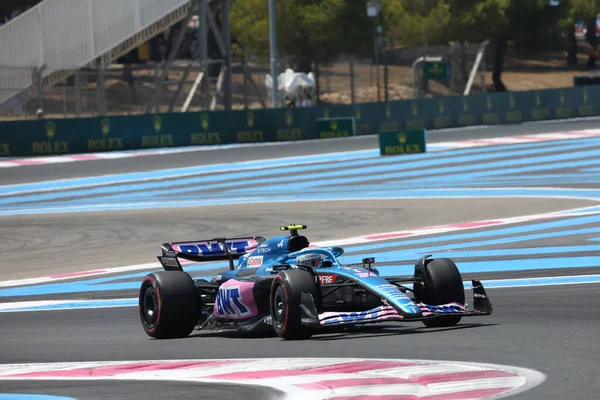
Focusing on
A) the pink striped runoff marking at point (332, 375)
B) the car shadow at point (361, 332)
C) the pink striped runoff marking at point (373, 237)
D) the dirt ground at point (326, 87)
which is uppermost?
the dirt ground at point (326, 87)

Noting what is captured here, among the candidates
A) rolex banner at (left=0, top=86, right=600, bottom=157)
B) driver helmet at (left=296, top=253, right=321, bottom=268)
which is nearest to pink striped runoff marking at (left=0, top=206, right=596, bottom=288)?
driver helmet at (left=296, top=253, right=321, bottom=268)

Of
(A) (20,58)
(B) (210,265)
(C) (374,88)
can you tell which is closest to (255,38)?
(C) (374,88)

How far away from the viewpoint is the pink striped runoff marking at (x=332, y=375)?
7.06m

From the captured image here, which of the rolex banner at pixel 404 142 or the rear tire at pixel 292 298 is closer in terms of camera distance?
the rear tire at pixel 292 298

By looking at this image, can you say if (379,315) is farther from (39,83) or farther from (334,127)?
(334,127)

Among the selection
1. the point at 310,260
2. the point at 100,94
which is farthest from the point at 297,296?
the point at 100,94

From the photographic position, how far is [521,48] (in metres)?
80.8

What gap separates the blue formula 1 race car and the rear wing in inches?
12.0

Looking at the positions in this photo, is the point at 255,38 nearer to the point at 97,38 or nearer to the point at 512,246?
the point at 97,38

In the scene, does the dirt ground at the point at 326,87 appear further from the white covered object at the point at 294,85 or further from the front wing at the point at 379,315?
the front wing at the point at 379,315

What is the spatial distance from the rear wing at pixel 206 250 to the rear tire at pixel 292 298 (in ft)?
5.78

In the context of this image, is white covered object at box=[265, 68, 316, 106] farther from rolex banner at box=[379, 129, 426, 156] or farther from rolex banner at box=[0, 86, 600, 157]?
rolex banner at box=[379, 129, 426, 156]

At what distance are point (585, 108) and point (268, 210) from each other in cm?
2884

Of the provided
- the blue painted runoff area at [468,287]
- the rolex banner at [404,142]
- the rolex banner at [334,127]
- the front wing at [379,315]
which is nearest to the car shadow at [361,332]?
the front wing at [379,315]
